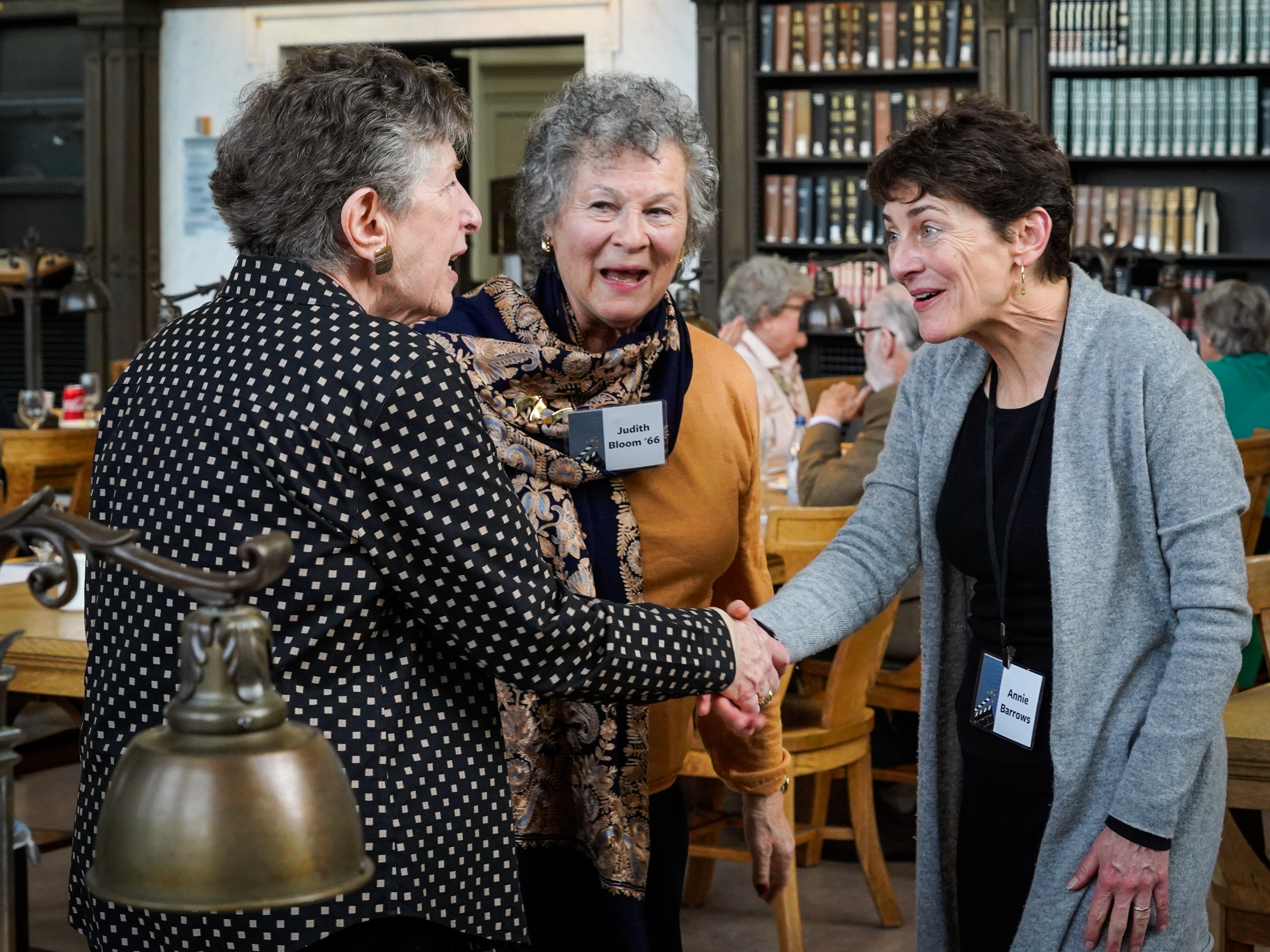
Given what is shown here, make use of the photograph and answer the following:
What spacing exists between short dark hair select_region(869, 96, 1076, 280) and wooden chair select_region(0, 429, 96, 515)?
3263 millimetres

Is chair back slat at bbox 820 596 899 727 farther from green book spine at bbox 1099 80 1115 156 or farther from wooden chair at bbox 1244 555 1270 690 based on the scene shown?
green book spine at bbox 1099 80 1115 156

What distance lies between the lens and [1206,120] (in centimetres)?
674

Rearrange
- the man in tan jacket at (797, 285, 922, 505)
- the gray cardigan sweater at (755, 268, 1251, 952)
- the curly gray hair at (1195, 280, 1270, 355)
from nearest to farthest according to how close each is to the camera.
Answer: the gray cardigan sweater at (755, 268, 1251, 952) < the man in tan jacket at (797, 285, 922, 505) < the curly gray hair at (1195, 280, 1270, 355)

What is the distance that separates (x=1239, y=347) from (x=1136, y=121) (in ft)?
7.62

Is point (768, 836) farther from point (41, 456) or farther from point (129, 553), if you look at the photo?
point (41, 456)

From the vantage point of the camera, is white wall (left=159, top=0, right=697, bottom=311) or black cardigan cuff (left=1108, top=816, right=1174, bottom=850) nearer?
black cardigan cuff (left=1108, top=816, right=1174, bottom=850)

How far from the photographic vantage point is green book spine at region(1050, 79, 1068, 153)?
6859mm

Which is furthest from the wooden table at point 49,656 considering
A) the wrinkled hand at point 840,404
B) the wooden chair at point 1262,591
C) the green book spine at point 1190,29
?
the green book spine at point 1190,29

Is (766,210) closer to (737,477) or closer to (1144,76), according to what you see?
(1144,76)

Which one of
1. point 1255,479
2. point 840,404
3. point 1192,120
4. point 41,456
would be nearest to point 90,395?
point 41,456

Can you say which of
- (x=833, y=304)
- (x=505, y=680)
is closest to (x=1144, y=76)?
(x=833, y=304)

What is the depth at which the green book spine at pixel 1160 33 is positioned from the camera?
21.9 feet

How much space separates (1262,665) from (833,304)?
1.79 metres

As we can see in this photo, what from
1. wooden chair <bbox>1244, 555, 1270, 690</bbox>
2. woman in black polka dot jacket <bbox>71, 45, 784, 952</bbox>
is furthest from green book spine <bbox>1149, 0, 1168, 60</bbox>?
woman in black polka dot jacket <bbox>71, 45, 784, 952</bbox>
